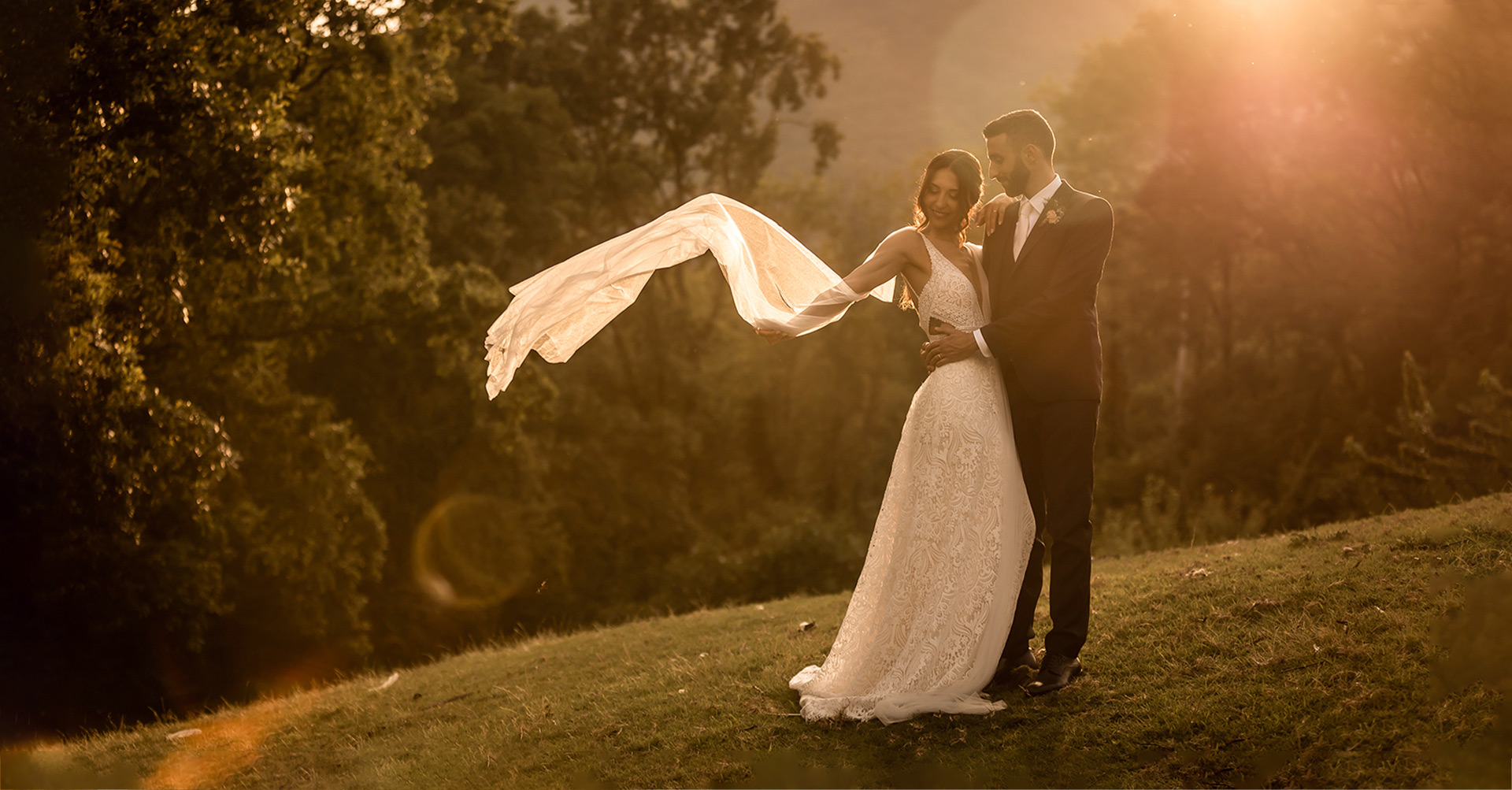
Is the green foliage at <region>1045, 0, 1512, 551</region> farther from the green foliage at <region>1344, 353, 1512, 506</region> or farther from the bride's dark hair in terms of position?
the bride's dark hair

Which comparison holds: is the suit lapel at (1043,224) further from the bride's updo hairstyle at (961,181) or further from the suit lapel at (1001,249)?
the bride's updo hairstyle at (961,181)

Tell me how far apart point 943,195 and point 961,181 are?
4.7 inches

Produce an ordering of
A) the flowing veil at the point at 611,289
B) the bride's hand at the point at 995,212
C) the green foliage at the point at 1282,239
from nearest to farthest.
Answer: the bride's hand at the point at 995,212 → the flowing veil at the point at 611,289 → the green foliage at the point at 1282,239

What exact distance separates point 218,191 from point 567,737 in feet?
29.5

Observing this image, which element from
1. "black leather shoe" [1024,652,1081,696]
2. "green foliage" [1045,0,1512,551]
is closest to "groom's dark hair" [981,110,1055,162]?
"black leather shoe" [1024,652,1081,696]

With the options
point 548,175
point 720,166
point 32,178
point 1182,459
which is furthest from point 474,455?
point 1182,459

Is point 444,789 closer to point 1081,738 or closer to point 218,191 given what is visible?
point 1081,738

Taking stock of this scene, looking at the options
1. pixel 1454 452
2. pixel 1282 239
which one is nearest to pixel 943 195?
pixel 1454 452

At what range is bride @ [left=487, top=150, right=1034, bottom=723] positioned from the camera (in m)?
5.61

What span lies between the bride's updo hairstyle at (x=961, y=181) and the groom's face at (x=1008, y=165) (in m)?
0.10

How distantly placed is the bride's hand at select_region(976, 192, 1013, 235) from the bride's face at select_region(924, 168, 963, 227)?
0.20 meters

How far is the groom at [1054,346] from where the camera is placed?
5.59 metres

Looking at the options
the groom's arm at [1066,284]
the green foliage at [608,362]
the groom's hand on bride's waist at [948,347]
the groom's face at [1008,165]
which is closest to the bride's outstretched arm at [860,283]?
the groom's hand on bride's waist at [948,347]

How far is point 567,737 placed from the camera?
21.2 ft
